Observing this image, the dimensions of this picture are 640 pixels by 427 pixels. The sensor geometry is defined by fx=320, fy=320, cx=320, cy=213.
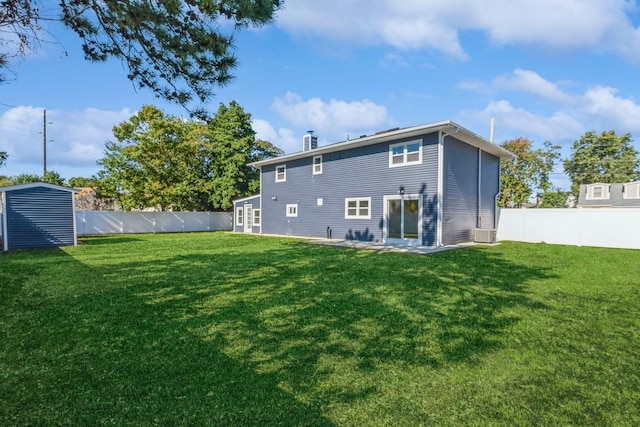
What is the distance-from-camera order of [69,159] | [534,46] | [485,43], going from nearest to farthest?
[485,43], [534,46], [69,159]

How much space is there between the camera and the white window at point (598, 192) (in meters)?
27.1

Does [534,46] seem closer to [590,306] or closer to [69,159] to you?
[590,306]

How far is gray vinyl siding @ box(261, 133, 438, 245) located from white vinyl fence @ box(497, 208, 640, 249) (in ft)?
18.1

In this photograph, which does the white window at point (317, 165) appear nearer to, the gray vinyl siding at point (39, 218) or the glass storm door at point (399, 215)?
the glass storm door at point (399, 215)

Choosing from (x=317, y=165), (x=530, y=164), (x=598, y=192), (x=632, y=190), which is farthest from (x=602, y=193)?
(x=317, y=165)

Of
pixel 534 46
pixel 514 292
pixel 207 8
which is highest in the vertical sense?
pixel 534 46

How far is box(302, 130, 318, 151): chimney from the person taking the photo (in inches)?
750

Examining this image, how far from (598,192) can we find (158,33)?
34945 millimetres

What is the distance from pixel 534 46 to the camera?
14578 millimetres

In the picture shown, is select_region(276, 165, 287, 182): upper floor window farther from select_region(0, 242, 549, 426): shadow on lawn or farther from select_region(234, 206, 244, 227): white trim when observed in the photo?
select_region(0, 242, 549, 426): shadow on lawn

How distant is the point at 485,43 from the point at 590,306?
1249 centimetres

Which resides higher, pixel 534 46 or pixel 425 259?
pixel 534 46

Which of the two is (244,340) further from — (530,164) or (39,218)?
(530,164)

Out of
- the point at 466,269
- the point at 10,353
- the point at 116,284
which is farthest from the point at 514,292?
the point at 116,284
